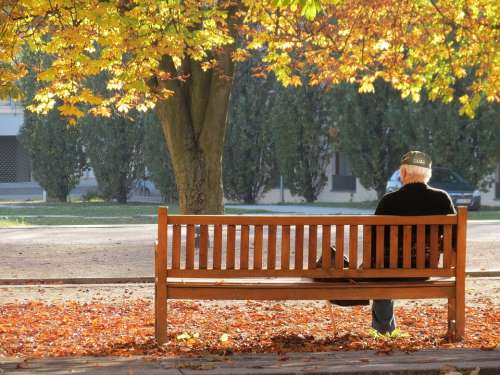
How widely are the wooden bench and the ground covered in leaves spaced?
13.0 inches

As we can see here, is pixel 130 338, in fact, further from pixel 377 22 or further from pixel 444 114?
pixel 444 114

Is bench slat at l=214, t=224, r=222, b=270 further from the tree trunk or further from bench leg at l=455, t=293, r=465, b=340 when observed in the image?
the tree trunk

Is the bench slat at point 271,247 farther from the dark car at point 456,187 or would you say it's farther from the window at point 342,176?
the window at point 342,176

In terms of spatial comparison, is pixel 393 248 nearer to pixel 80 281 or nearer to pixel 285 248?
pixel 285 248

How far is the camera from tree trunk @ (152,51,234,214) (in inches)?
656

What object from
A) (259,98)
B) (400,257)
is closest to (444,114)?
(259,98)

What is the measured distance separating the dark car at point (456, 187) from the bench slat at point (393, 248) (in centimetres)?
2535

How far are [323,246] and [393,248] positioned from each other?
0.52 meters

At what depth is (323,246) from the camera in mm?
8125

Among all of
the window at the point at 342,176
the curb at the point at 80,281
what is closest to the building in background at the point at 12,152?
the window at the point at 342,176

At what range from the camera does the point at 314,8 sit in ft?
27.5

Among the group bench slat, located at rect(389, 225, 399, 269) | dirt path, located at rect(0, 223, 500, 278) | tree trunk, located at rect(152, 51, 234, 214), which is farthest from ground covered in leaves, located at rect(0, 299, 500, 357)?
tree trunk, located at rect(152, 51, 234, 214)

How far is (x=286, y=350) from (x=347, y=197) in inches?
1531

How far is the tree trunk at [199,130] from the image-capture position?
16.7 meters
